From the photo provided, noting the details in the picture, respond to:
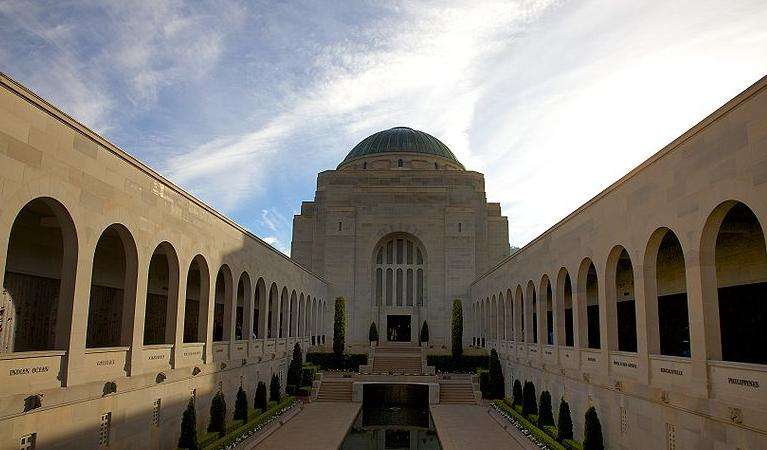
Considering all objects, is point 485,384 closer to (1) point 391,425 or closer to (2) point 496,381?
(2) point 496,381

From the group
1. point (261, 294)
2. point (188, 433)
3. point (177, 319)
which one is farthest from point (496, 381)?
point (177, 319)

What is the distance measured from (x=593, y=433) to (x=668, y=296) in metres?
8.95

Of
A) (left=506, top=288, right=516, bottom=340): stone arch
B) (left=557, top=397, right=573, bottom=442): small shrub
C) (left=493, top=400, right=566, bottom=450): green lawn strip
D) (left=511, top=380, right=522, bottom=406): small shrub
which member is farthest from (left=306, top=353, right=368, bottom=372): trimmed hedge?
(left=557, top=397, right=573, bottom=442): small shrub

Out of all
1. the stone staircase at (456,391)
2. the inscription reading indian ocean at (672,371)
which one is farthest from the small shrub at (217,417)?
the stone staircase at (456,391)

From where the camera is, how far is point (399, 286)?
49.7 meters

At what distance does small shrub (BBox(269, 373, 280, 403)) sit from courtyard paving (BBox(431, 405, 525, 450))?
7115 millimetres

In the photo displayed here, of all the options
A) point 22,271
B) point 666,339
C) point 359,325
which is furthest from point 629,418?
point 359,325

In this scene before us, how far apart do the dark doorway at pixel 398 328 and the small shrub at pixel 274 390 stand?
21.1m

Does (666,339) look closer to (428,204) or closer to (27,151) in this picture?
(27,151)

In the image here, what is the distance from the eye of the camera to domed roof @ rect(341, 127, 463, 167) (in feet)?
196

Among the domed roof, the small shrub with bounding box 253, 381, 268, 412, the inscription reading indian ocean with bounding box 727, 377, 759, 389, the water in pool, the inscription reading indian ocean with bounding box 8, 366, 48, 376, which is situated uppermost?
the domed roof

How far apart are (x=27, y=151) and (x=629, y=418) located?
14.1 meters

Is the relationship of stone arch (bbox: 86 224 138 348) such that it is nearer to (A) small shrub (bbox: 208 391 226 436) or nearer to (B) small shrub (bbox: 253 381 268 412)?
(A) small shrub (bbox: 208 391 226 436)

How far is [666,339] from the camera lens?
25094 mm
